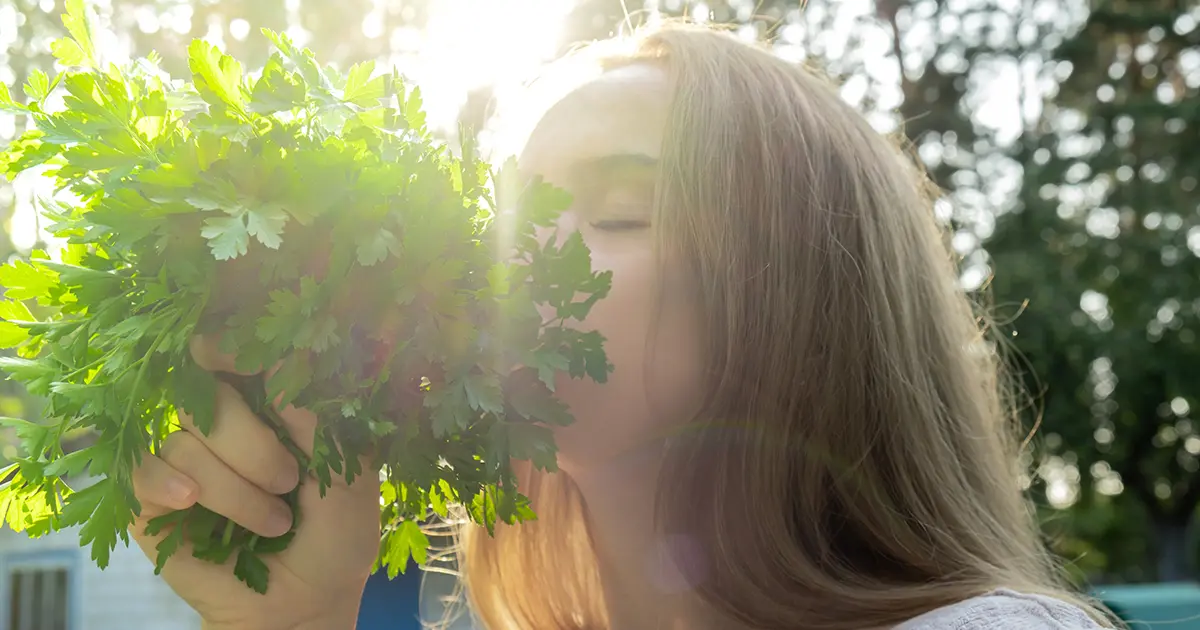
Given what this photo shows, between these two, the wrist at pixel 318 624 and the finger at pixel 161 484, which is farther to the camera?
the wrist at pixel 318 624

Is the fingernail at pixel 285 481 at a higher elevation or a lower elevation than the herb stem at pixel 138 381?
lower

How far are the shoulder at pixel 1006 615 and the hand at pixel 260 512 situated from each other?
2.92 feet

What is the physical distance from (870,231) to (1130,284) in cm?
1167

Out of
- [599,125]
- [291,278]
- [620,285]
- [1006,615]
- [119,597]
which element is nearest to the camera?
[291,278]

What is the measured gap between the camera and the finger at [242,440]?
54.3 inches

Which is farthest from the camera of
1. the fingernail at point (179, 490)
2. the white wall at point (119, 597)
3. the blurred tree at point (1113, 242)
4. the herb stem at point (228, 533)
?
the blurred tree at point (1113, 242)

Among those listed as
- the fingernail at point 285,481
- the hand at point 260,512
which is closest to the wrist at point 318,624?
the hand at point 260,512

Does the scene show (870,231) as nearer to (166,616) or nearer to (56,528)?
(56,528)

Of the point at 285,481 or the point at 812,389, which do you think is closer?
the point at 285,481

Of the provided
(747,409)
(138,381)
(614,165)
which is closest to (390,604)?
(747,409)

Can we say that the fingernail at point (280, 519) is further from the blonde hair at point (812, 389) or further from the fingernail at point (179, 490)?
the blonde hair at point (812, 389)

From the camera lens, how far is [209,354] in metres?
1.31

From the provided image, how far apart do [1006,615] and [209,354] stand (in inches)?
48.0

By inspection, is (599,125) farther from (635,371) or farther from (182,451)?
(182,451)
